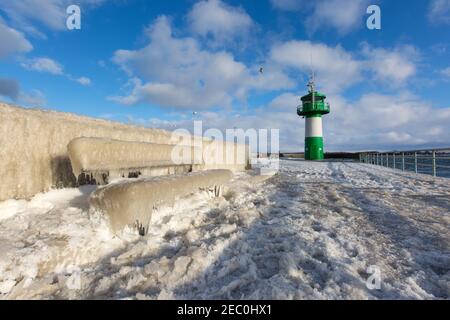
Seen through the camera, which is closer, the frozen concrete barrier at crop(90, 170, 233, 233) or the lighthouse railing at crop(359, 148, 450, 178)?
the frozen concrete barrier at crop(90, 170, 233, 233)

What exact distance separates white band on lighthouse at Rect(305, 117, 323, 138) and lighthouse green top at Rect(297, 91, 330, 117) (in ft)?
1.96

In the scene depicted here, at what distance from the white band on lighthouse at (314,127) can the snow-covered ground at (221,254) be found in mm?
25392

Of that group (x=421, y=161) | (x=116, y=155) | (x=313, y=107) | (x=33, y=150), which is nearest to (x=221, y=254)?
(x=116, y=155)

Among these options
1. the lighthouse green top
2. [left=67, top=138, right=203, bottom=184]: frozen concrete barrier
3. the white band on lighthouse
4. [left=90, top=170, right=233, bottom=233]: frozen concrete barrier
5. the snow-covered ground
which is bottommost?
the snow-covered ground

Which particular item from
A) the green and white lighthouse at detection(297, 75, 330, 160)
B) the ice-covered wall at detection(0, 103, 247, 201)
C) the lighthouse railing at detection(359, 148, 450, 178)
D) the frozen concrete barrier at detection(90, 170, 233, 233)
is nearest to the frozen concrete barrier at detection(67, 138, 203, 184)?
the ice-covered wall at detection(0, 103, 247, 201)

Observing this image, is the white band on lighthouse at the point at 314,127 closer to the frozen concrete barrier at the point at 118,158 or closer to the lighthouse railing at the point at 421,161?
the lighthouse railing at the point at 421,161

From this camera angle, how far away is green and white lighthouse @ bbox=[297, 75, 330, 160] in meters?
27.7

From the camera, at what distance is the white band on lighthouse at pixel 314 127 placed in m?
27.9

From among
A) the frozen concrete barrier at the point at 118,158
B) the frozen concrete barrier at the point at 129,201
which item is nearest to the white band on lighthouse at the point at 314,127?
the frozen concrete barrier at the point at 118,158

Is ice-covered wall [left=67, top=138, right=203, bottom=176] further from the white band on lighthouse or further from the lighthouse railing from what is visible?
the white band on lighthouse

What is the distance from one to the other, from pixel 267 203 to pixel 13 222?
307 centimetres

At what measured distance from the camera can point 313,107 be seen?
27.5 m

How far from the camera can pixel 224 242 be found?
7.97 ft

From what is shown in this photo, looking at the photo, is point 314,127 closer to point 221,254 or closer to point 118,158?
point 118,158
